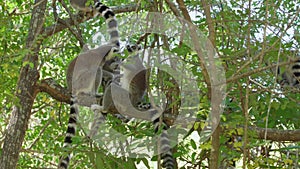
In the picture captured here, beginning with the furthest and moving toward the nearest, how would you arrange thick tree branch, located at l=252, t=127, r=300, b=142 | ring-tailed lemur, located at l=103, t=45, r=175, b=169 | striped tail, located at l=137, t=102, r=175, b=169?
1. ring-tailed lemur, located at l=103, t=45, r=175, b=169
2. striped tail, located at l=137, t=102, r=175, b=169
3. thick tree branch, located at l=252, t=127, r=300, b=142

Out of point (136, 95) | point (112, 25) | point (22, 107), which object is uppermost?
point (112, 25)

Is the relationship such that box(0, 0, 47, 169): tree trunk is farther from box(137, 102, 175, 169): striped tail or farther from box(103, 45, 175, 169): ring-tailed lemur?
box(137, 102, 175, 169): striped tail

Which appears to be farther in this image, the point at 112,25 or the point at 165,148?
the point at 112,25

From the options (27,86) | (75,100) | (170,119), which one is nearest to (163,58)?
(170,119)

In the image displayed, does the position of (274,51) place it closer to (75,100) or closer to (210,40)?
(210,40)

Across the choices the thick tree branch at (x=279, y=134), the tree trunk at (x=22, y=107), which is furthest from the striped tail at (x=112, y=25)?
the thick tree branch at (x=279, y=134)

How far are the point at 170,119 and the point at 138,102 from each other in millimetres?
1247

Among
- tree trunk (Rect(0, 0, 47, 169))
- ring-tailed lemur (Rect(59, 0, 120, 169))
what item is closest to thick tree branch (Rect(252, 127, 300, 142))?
ring-tailed lemur (Rect(59, 0, 120, 169))

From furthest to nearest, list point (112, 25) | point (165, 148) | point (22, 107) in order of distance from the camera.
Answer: point (112, 25)
point (22, 107)
point (165, 148)

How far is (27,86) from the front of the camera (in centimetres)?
473

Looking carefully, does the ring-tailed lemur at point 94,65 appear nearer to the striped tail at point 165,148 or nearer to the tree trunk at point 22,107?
the tree trunk at point 22,107

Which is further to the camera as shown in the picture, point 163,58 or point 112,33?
point 112,33

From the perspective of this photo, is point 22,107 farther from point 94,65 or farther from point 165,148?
point 165,148

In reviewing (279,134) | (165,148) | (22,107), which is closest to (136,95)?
(22,107)
